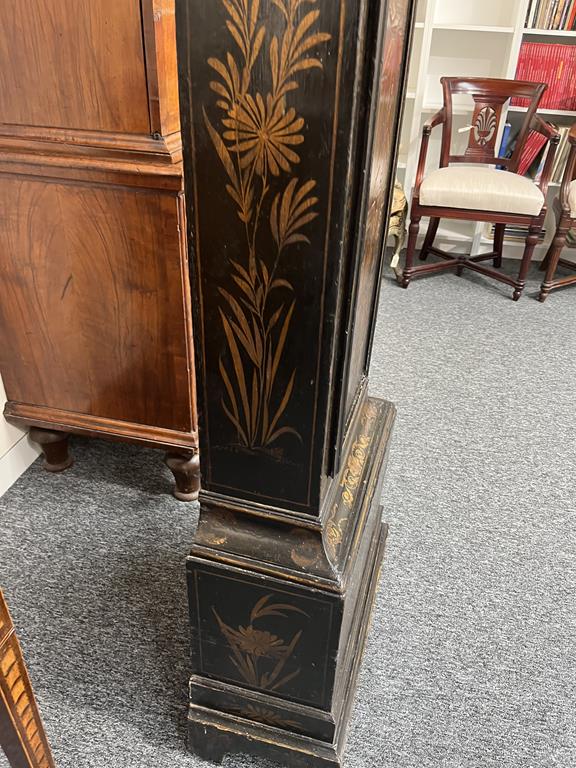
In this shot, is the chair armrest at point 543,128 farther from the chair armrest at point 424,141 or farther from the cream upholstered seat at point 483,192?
the chair armrest at point 424,141

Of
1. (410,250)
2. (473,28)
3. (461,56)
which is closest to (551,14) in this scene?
(473,28)

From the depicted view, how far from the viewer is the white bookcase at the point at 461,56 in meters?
3.28

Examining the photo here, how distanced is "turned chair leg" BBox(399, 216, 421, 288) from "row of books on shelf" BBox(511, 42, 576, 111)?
32.6 inches

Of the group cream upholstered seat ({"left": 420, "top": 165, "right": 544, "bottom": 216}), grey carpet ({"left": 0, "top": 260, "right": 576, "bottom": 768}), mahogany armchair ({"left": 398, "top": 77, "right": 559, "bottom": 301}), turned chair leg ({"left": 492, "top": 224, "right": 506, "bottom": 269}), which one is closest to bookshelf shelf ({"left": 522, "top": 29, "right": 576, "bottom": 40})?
mahogany armchair ({"left": 398, "top": 77, "right": 559, "bottom": 301})

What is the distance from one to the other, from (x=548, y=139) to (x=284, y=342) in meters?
2.74

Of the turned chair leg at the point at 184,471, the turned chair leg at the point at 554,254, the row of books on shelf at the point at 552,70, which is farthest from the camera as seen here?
the row of books on shelf at the point at 552,70

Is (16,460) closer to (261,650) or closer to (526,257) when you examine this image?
(261,650)

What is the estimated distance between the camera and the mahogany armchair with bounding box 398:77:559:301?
2998mm

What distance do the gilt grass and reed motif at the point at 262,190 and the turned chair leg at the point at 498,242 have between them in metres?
2.85

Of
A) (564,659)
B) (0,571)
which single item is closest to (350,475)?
(564,659)

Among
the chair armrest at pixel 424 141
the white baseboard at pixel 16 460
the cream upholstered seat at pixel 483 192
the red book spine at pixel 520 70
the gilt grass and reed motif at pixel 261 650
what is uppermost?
the red book spine at pixel 520 70

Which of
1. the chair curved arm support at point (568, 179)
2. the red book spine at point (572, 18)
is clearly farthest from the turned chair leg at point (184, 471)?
the red book spine at point (572, 18)

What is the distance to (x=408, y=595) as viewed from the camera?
165 centimetres

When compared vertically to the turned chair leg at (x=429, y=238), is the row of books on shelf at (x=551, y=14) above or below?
above
